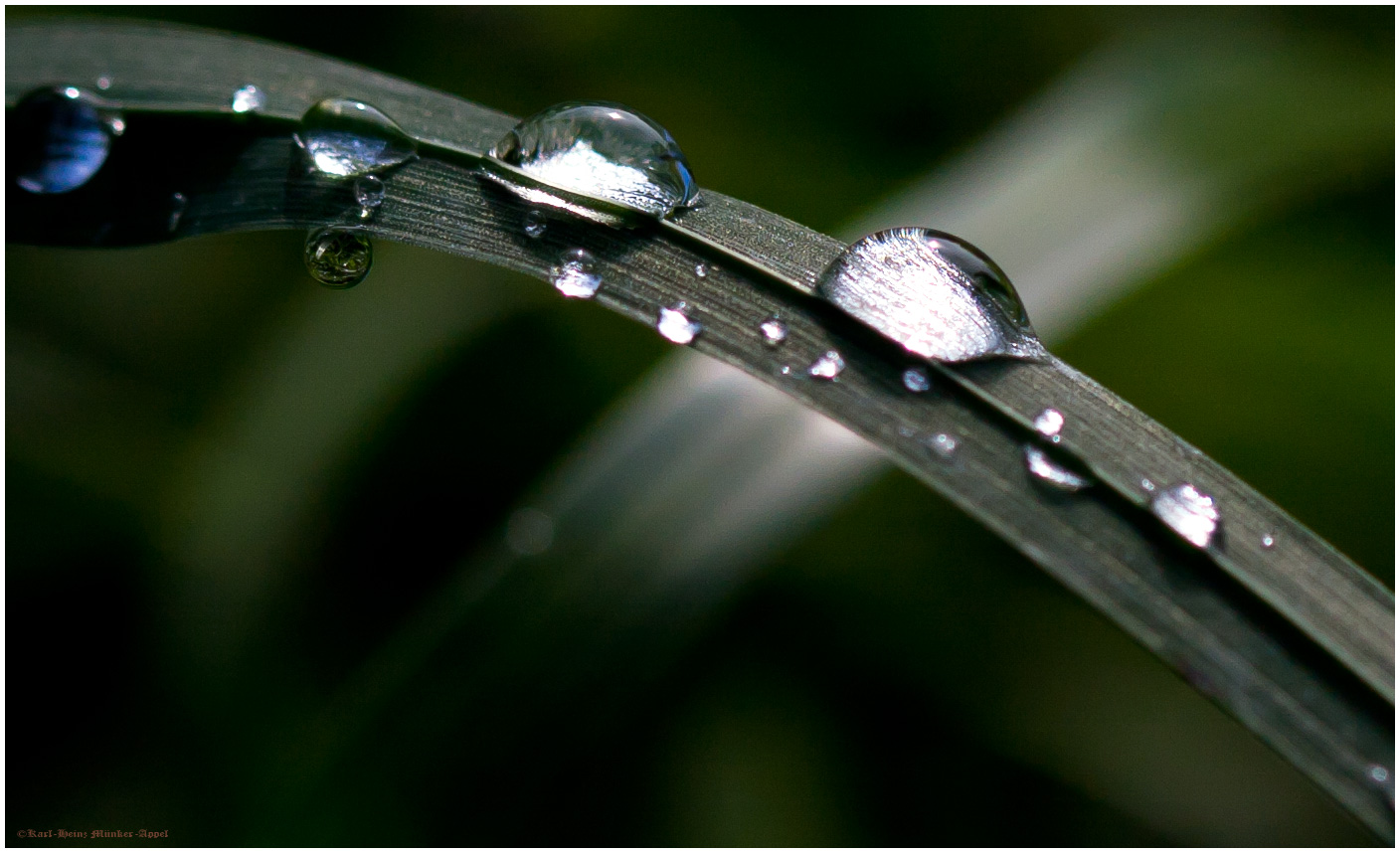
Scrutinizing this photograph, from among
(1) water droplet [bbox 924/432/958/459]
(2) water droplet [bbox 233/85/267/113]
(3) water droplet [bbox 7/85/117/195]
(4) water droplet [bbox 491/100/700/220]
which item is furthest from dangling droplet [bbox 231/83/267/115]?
(1) water droplet [bbox 924/432/958/459]

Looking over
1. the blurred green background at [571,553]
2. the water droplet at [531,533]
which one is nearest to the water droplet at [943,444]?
the blurred green background at [571,553]

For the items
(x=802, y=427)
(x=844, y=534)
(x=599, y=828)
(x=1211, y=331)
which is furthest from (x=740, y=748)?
(x=1211, y=331)

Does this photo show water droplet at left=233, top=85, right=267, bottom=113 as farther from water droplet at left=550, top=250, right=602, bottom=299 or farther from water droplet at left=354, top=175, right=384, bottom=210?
water droplet at left=550, top=250, right=602, bottom=299

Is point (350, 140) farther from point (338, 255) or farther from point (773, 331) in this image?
point (773, 331)

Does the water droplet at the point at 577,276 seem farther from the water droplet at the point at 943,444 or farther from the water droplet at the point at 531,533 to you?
the water droplet at the point at 531,533

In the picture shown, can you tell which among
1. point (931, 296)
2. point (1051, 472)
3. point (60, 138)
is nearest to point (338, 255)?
point (60, 138)

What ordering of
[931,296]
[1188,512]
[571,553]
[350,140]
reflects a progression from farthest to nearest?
[571,553], [350,140], [931,296], [1188,512]
